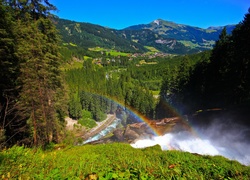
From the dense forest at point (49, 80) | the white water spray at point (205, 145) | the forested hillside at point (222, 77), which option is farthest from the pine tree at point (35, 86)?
the forested hillside at point (222, 77)

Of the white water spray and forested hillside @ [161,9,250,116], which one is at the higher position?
forested hillside @ [161,9,250,116]

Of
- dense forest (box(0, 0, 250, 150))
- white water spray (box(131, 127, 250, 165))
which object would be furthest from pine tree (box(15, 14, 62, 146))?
white water spray (box(131, 127, 250, 165))

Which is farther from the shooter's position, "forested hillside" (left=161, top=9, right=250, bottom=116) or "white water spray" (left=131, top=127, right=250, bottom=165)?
"forested hillside" (left=161, top=9, right=250, bottom=116)

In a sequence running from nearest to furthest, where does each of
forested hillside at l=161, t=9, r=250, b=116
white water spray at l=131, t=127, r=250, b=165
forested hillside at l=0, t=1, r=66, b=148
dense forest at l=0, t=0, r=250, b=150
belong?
forested hillside at l=0, t=1, r=66, b=148, dense forest at l=0, t=0, r=250, b=150, white water spray at l=131, t=127, r=250, b=165, forested hillside at l=161, t=9, r=250, b=116

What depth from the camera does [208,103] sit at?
48438 millimetres

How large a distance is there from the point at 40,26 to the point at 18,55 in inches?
266

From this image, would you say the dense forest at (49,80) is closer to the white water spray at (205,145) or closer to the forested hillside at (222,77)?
the forested hillside at (222,77)

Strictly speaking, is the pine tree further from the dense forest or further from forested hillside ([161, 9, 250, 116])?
forested hillside ([161, 9, 250, 116])

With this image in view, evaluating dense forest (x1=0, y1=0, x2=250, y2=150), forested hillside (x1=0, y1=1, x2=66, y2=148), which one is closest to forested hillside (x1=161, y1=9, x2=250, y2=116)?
dense forest (x1=0, y1=0, x2=250, y2=150)

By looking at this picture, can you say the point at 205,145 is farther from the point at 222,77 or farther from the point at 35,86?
the point at 35,86

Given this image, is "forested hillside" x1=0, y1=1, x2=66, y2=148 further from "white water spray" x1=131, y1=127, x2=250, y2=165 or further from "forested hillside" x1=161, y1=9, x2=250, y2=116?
"forested hillside" x1=161, y1=9, x2=250, y2=116

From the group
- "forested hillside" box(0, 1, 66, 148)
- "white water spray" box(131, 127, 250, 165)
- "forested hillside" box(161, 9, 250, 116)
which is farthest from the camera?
"forested hillside" box(161, 9, 250, 116)

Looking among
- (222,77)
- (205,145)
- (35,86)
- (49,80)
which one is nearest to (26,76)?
(35,86)

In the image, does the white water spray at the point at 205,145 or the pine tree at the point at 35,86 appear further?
the white water spray at the point at 205,145
